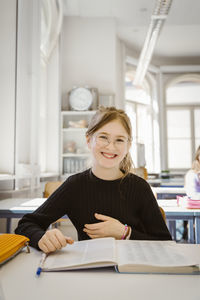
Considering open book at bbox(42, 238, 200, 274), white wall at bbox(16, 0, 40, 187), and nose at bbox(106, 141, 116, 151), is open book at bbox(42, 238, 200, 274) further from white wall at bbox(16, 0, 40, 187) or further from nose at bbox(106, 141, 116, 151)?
white wall at bbox(16, 0, 40, 187)

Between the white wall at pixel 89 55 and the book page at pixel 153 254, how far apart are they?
15.4 ft

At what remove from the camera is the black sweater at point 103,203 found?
1414 millimetres

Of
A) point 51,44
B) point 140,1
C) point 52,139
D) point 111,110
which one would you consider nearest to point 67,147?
point 52,139

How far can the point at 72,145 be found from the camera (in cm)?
512

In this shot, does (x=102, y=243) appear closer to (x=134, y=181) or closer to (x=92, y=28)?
(x=134, y=181)

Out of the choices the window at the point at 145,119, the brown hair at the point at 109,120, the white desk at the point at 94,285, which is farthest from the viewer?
the window at the point at 145,119

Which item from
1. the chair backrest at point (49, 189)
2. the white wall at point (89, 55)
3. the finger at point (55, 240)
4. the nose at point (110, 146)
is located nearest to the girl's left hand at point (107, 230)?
the finger at point (55, 240)

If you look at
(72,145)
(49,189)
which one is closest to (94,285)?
(49,189)

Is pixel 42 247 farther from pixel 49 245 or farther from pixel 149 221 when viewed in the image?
pixel 149 221

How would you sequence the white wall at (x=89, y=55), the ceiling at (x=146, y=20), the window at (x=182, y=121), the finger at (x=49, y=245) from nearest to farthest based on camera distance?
the finger at (x=49, y=245) < the ceiling at (x=146, y=20) < the white wall at (x=89, y=55) < the window at (x=182, y=121)

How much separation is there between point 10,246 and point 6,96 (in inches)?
82.9

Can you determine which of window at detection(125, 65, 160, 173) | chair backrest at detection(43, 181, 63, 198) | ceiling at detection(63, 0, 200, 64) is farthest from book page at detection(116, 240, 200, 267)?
window at detection(125, 65, 160, 173)

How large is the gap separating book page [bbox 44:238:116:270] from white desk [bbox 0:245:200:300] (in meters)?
0.03

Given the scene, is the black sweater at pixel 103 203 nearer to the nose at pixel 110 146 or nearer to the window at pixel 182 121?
the nose at pixel 110 146
